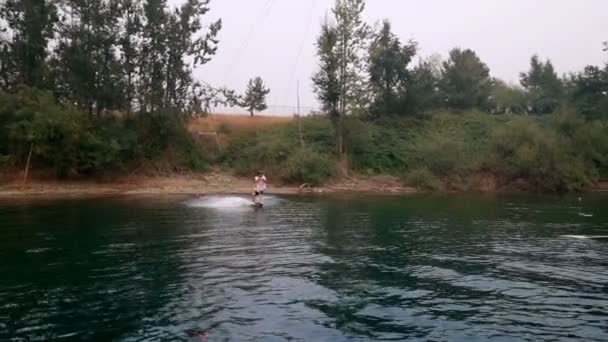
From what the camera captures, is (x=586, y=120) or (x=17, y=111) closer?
(x=17, y=111)

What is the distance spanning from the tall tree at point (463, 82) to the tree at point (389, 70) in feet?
52.6

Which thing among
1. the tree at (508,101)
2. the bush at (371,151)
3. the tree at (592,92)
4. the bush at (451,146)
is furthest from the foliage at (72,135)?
the tree at (508,101)

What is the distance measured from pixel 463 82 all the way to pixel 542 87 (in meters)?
22.1

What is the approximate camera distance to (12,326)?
13.5 meters

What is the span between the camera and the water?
13.9 meters

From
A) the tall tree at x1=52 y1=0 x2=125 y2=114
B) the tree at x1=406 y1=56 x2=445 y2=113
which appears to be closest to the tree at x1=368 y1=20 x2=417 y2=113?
the tree at x1=406 y1=56 x2=445 y2=113

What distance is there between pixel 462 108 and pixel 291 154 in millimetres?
45125

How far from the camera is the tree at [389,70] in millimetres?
82812

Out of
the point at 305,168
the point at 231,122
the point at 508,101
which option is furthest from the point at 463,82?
the point at 305,168

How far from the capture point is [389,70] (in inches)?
3317

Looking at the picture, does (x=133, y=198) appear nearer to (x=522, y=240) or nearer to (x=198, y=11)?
(x=198, y=11)

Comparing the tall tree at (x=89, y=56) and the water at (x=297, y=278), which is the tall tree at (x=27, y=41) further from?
the water at (x=297, y=278)

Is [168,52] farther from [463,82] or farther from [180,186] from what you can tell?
[463,82]

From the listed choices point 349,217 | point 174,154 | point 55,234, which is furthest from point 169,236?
point 174,154
